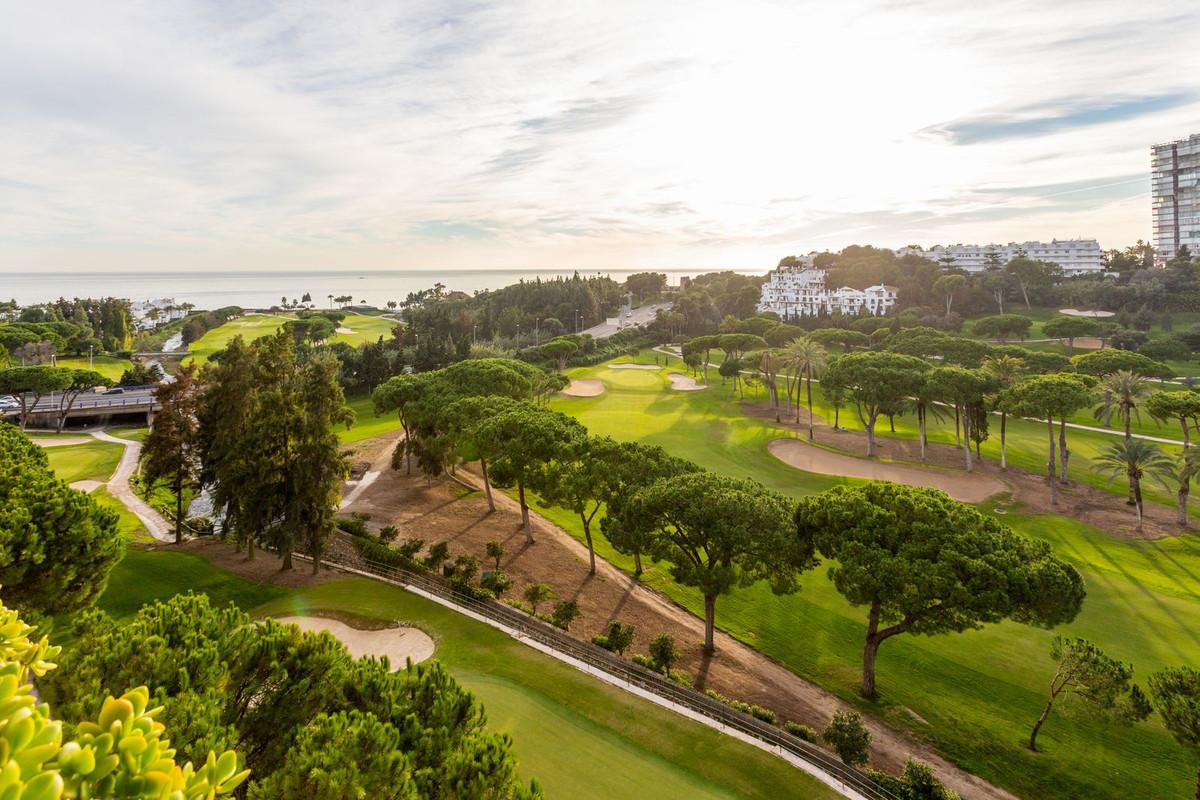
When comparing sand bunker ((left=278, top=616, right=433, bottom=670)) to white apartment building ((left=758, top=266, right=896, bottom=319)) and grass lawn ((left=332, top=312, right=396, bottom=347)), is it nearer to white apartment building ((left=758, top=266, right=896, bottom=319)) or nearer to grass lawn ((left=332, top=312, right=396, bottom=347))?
grass lawn ((left=332, top=312, right=396, bottom=347))

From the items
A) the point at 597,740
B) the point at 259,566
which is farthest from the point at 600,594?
the point at 259,566

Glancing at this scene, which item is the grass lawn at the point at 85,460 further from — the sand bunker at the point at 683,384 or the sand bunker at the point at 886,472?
the sand bunker at the point at 683,384

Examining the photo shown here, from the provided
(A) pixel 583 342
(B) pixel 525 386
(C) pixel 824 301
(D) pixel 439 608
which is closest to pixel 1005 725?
(D) pixel 439 608

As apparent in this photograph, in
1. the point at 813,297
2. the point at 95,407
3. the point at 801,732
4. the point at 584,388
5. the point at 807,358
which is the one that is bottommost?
the point at 801,732

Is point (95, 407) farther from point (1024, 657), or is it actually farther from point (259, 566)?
point (1024, 657)

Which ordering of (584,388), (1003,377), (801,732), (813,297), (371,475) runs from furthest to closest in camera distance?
1. (813,297)
2. (584,388)
3. (1003,377)
4. (371,475)
5. (801,732)

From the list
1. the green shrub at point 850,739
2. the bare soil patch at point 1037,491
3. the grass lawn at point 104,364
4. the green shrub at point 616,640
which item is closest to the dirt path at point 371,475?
the green shrub at point 616,640

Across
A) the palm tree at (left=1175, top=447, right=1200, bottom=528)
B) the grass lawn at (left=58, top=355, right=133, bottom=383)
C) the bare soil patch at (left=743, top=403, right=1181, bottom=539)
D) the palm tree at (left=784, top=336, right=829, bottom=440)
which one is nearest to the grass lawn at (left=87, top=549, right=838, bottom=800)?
the bare soil patch at (left=743, top=403, right=1181, bottom=539)
